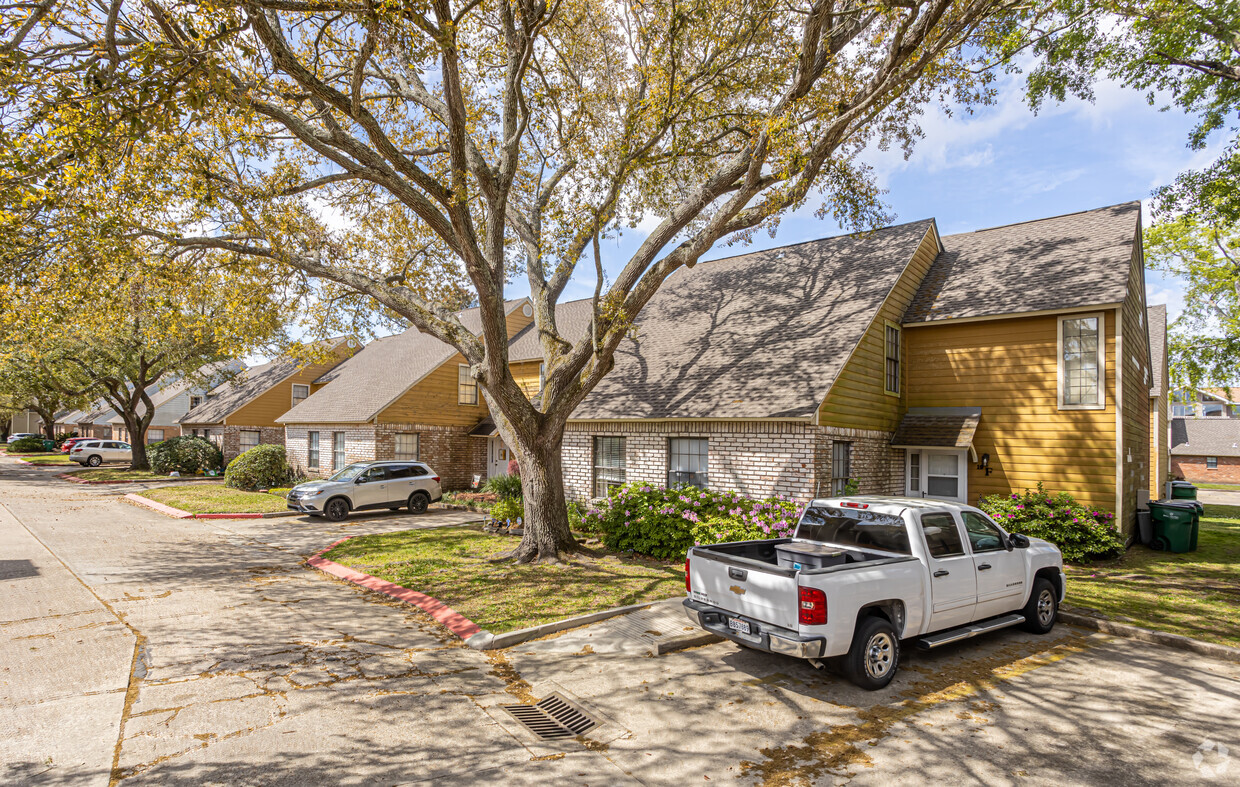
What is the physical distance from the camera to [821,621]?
5.92 meters

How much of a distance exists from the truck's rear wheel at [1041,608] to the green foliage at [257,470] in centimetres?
2711

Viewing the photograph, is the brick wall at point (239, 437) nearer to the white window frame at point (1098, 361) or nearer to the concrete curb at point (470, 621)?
the concrete curb at point (470, 621)

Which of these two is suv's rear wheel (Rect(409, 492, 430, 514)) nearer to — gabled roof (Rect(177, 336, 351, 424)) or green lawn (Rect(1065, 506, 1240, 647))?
gabled roof (Rect(177, 336, 351, 424))

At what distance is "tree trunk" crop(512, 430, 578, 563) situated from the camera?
471 inches

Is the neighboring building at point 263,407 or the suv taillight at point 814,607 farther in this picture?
the neighboring building at point 263,407

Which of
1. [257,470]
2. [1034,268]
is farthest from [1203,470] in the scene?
[257,470]

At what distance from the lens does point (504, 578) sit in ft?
35.1

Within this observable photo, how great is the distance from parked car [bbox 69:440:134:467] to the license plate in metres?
43.9

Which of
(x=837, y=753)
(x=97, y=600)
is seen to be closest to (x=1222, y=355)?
(x=837, y=753)

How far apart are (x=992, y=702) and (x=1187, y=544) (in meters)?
12.1

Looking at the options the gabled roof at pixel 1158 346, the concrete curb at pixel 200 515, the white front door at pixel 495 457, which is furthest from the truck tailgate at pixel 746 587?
the gabled roof at pixel 1158 346

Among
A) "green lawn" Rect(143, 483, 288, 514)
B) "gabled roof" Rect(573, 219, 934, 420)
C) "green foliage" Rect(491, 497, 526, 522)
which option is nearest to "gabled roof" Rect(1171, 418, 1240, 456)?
"gabled roof" Rect(573, 219, 934, 420)

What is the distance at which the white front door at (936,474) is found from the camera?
15.2 metres

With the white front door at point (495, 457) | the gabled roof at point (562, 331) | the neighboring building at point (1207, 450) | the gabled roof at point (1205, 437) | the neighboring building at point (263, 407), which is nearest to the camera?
the gabled roof at point (562, 331)
